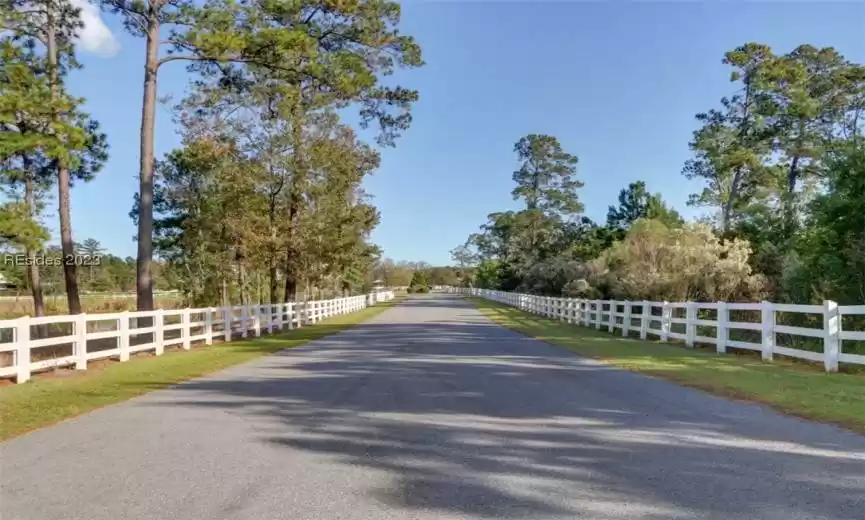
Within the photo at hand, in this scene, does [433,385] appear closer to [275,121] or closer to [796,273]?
[796,273]

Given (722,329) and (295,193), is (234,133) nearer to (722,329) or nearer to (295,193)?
(295,193)

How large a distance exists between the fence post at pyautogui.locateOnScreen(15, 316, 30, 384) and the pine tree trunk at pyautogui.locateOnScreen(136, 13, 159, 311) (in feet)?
27.0

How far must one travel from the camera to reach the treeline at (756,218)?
53.8ft

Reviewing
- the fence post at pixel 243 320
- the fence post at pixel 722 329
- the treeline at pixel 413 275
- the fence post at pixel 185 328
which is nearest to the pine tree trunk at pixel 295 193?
the fence post at pixel 243 320

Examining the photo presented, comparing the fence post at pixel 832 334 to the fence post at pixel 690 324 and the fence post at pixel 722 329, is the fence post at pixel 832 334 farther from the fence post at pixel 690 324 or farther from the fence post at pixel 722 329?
the fence post at pixel 690 324

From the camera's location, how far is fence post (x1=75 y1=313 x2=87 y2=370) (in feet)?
42.2

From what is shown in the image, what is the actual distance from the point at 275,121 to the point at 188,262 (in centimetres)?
1728

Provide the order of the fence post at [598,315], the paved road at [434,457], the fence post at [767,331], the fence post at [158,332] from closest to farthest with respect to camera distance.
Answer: the paved road at [434,457], the fence post at [767,331], the fence post at [158,332], the fence post at [598,315]

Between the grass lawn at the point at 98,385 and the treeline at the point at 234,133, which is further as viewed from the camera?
the treeline at the point at 234,133

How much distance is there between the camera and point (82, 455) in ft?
20.3

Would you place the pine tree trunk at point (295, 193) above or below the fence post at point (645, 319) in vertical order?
above

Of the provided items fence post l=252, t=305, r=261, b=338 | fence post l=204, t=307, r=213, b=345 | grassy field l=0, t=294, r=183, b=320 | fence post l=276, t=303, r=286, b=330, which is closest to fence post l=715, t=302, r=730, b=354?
fence post l=204, t=307, r=213, b=345

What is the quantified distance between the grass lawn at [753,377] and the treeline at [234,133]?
417 inches

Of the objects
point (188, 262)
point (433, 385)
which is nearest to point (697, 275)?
point (433, 385)
